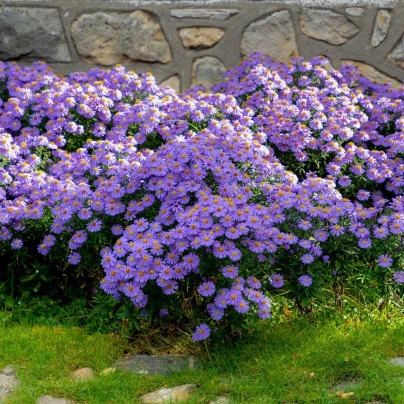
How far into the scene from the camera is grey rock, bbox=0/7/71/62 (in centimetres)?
480

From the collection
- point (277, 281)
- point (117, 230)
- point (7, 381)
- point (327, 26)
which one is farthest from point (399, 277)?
point (327, 26)

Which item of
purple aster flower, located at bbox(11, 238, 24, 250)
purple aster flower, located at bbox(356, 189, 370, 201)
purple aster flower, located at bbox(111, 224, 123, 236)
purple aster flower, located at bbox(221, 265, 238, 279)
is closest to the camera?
A: purple aster flower, located at bbox(221, 265, 238, 279)

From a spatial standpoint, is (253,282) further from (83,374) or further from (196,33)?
(196,33)

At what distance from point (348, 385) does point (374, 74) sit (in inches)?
104

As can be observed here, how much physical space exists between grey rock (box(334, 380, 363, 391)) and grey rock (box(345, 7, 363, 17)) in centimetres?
275

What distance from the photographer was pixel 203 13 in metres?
4.73

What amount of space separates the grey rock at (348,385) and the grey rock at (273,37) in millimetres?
2610

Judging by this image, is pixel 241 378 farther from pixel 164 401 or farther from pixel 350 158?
pixel 350 158

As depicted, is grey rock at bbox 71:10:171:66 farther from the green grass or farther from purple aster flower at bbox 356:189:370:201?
the green grass

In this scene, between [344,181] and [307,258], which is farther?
[344,181]

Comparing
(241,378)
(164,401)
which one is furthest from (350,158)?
(164,401)

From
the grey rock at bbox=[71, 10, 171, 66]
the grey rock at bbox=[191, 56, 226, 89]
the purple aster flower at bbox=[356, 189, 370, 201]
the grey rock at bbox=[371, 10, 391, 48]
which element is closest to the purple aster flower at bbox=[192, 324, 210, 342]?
the purple aster flower at bbox=[356, 189, 370, 201]

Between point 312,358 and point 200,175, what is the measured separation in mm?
896

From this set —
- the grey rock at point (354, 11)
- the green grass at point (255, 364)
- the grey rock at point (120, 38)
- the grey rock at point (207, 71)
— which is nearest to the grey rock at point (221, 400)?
the green grass at point (255, 364)
